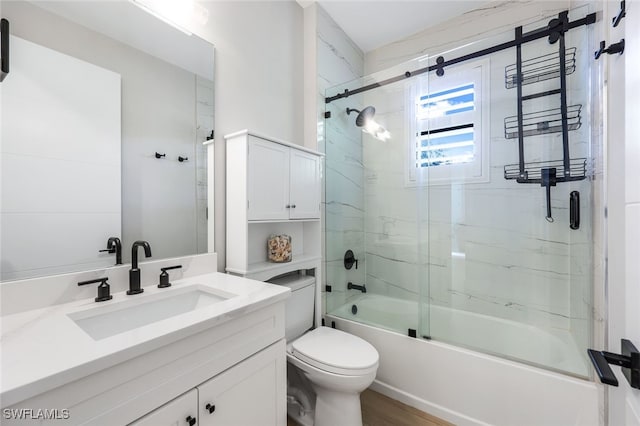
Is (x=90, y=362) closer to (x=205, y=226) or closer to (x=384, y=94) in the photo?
(x=205, y=226)

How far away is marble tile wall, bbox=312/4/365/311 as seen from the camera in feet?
6.97

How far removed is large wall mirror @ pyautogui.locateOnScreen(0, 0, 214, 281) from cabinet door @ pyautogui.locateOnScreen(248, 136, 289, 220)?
25 cm

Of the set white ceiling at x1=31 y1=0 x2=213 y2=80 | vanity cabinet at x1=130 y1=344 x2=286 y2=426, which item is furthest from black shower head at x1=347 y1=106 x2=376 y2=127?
vanity cabinet at x1=130 y1=344 x2=286 y2=426

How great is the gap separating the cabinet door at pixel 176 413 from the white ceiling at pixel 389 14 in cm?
257

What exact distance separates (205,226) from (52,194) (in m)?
0.60

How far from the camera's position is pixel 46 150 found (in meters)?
0.92

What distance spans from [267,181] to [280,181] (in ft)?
0.35

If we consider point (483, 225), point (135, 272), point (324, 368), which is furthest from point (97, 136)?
point (483, 225)

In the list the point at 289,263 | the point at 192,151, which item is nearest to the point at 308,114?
the point at 192,151

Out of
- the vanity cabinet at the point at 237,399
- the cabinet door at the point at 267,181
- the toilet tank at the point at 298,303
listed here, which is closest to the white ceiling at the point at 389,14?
the cabinet door at the point at 267,181

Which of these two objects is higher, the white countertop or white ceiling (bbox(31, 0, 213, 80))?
white ceiling (bbox(31, 0, 213, 80))

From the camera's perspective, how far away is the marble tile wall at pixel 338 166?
212 centimetres

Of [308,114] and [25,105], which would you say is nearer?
[25,105]

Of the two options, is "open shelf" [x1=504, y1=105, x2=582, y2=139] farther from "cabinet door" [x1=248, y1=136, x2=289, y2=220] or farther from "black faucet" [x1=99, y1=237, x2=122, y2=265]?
"black faucet" [x1=99, y1=237, x2=122, y2=265]
